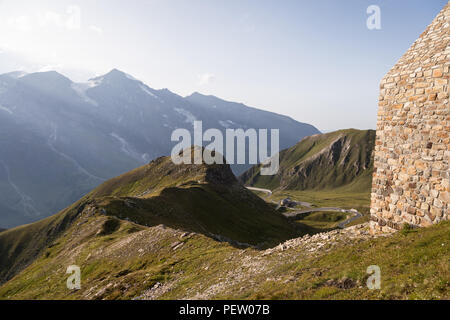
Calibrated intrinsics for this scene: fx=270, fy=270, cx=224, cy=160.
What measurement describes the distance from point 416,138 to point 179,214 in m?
55.3

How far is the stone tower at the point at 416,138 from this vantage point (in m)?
13.6

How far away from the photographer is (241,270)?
61.8 ft

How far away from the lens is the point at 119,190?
130 meters

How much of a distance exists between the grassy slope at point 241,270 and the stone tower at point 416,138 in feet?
4.98

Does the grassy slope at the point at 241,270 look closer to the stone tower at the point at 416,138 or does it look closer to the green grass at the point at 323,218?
the stone tower at the point at 416,138

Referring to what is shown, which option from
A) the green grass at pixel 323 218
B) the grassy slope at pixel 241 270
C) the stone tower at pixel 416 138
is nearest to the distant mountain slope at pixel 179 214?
the grassy slope at pixel 241 270

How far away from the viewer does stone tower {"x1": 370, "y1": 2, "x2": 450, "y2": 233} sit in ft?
44.5

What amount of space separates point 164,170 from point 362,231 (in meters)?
113

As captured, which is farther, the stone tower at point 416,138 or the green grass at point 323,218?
the green grass at point 323,218

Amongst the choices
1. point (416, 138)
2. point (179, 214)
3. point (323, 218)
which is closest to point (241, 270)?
point (416, 138)

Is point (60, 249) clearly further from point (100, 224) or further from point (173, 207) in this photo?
point (173, 207)

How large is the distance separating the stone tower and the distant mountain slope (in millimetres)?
39862

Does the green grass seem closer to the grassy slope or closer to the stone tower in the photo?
the grassy slope
